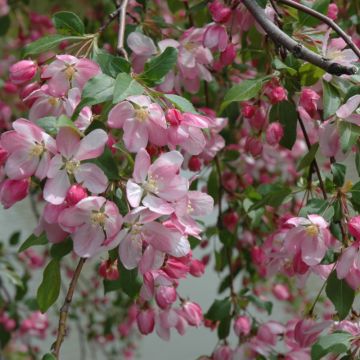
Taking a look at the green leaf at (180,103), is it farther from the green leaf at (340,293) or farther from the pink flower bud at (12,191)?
the green leaf at (340,293)

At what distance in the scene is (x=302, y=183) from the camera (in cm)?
123

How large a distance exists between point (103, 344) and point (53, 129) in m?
2.37

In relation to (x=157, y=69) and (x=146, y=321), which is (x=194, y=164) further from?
(x=157, y=69)

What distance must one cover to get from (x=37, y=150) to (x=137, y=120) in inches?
4.7

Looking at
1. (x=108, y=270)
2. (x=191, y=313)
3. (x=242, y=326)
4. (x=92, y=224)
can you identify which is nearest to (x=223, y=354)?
(x=242, y=326)

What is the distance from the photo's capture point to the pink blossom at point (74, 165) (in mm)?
807

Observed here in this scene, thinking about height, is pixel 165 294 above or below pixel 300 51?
below

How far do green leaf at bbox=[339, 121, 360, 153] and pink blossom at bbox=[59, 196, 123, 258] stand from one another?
335mm

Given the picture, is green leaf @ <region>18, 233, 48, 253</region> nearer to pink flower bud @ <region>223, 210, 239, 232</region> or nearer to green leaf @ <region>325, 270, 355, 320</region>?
green leaf @ <region>325, 270, 355, 320</region>

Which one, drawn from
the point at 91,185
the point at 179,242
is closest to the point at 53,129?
the point at 91,185

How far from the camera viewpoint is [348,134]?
97 cm

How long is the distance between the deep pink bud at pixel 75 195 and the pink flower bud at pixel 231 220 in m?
0.91

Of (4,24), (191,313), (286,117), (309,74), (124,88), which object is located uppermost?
(124,88)

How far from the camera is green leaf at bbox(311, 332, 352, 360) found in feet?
3.08
